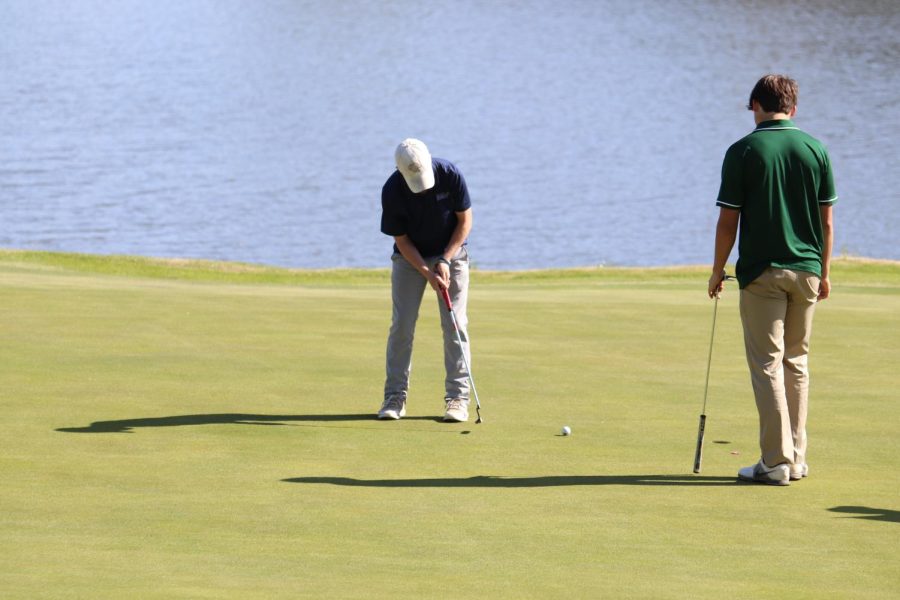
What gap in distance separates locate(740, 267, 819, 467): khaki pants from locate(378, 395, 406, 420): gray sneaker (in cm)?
246

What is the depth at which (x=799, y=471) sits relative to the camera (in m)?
7.35

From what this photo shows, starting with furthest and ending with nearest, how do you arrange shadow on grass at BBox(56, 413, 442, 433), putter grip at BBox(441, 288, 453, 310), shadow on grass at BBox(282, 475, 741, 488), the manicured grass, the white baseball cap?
putter grip at BBox(441, 288, 453, 310) → the white baseball cap → shadow on grass at BBox(56, 413, 442, 433) → shadow on grass at BBox(282, 475, 741, 488) → the manicured grass

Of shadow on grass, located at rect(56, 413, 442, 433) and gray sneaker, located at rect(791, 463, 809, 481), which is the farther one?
shadow on grass, located at rect(56, 413, 442, 433)

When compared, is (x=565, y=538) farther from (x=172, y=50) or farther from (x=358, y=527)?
(x=172, y=50)

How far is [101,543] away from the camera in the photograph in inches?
227

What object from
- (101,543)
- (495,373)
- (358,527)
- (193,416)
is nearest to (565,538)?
(358,527)

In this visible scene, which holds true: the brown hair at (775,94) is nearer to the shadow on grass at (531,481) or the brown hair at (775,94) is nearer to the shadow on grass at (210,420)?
the shadow on grass at (531,481)

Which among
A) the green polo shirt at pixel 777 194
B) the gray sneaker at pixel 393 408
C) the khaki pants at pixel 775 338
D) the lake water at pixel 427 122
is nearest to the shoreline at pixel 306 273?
the gray sneaker at pixel 393 408

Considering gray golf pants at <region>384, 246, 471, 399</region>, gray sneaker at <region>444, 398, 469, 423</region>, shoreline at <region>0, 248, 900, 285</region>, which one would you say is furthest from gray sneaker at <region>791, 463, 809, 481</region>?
shoreline at <region>0, 248, 900, 285</region>

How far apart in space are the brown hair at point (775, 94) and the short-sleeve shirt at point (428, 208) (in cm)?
221

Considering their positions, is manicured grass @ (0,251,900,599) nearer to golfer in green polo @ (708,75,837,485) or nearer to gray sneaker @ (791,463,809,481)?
gray sneaker @ (791,463,809,481)

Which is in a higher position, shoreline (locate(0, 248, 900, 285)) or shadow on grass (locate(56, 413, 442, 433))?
shadow on grass (locate(56, 413, 442, 433))

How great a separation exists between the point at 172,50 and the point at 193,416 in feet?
238

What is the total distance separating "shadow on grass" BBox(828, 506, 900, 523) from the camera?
21.1 ft
